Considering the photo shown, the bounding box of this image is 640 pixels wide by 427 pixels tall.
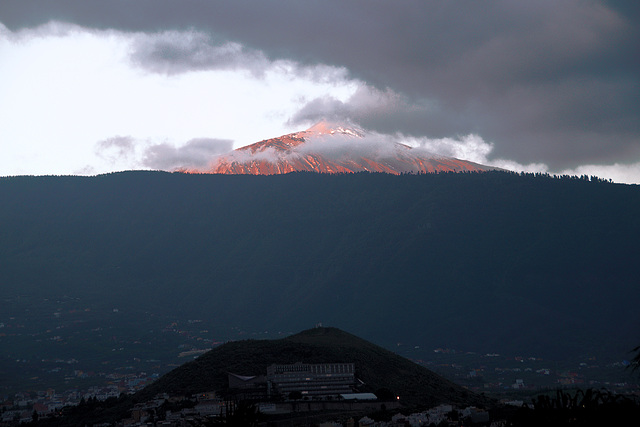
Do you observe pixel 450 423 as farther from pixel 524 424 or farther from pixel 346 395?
pixel 524 424

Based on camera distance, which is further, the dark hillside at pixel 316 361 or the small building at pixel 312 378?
the dark hillside at pixel 316 361

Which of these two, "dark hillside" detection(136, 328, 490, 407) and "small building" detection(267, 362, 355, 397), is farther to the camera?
"dark hillside" detection(136, 328, 490, 407)

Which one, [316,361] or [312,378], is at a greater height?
[316,361]

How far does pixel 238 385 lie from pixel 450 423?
31.4 meters

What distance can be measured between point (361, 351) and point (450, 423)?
44229 millimetres

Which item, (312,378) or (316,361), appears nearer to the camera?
(312,378)

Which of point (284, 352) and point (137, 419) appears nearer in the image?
point (137, 419)

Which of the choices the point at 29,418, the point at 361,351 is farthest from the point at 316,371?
the point at 29,418

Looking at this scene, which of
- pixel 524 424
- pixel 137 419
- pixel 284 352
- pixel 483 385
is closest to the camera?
pixel 524 424

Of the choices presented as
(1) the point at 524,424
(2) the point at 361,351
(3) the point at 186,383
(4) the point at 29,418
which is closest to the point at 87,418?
(3) the point at 186,383

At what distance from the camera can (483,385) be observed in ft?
566

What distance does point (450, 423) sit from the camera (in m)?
83.9

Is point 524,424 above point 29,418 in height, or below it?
above

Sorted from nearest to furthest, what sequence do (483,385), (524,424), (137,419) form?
(524,424) < (137,419) < (483,385)
